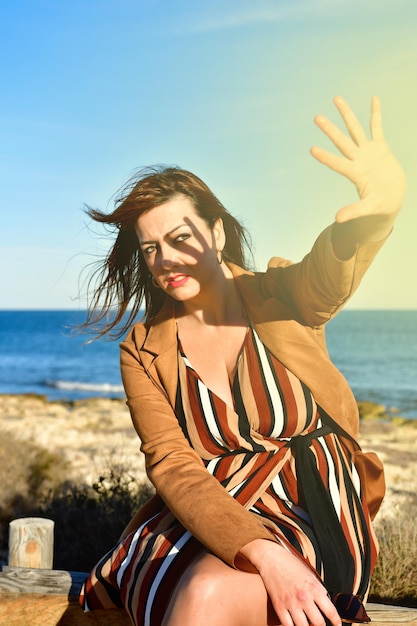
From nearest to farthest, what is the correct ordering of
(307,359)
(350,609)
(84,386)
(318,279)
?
(350,609) < (318,279) < (307,359) < (84,386)

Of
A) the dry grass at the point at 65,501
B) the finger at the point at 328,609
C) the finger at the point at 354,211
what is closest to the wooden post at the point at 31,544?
the dry grass at the point at 65,501

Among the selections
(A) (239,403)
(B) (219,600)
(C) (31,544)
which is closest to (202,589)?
(B) (219,600)

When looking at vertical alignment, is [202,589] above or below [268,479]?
below

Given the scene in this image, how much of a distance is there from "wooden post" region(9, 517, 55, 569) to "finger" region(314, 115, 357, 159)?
239 centimetres

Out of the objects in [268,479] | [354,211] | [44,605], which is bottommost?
[44,605]

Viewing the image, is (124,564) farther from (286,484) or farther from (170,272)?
(170,272)

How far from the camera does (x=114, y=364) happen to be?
37.4m

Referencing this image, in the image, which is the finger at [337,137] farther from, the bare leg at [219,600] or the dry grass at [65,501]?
the dry grass at [65,501]

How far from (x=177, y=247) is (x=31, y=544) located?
1.81 meters

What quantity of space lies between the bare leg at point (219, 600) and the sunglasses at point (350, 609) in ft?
0.80

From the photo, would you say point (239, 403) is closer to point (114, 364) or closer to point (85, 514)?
point (85, 514)

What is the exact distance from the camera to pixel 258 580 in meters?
1.87

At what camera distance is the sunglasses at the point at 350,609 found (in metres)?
1.95

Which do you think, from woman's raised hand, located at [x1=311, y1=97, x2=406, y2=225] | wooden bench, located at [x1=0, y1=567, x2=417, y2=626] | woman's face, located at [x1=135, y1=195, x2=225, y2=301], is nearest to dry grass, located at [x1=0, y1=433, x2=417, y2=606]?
wooden bench, located at [x1=0, y1=567, x2=417, y2=626]
